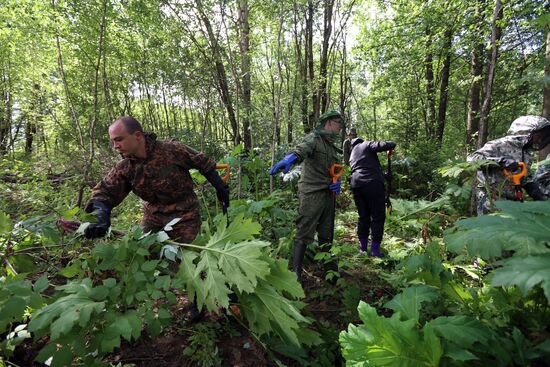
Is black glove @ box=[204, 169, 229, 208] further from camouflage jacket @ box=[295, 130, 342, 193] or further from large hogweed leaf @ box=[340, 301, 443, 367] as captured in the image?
large hogweed leaf @ box=[340, 301, 443, 367]

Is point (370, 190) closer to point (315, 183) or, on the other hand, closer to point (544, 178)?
point (315, 183)

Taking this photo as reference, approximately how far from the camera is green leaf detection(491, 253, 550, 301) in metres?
0.75

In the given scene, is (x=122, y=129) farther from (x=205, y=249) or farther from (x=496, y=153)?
(x=496, y=153)

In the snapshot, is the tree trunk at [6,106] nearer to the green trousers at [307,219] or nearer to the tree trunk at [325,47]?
the tree trunk at [325,47]

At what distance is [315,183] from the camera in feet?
12.6

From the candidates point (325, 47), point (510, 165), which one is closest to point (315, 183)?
point (510, 165)

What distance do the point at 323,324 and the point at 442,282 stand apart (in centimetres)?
153

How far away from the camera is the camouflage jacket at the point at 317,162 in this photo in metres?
3.83

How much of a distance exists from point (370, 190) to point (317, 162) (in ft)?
4.22

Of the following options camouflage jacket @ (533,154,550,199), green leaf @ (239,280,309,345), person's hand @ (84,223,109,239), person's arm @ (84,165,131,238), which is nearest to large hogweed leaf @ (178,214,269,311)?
green leaf @ (239,280,309,345)

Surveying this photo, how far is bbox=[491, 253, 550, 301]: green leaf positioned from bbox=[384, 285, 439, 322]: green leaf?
0.58 m

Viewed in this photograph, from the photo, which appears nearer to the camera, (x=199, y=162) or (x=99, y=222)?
(x=99, y=222)

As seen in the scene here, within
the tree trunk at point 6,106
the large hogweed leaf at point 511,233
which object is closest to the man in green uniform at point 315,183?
the large hogweed leaf at point 511,233

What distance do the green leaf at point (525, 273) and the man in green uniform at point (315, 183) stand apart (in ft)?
9.69
